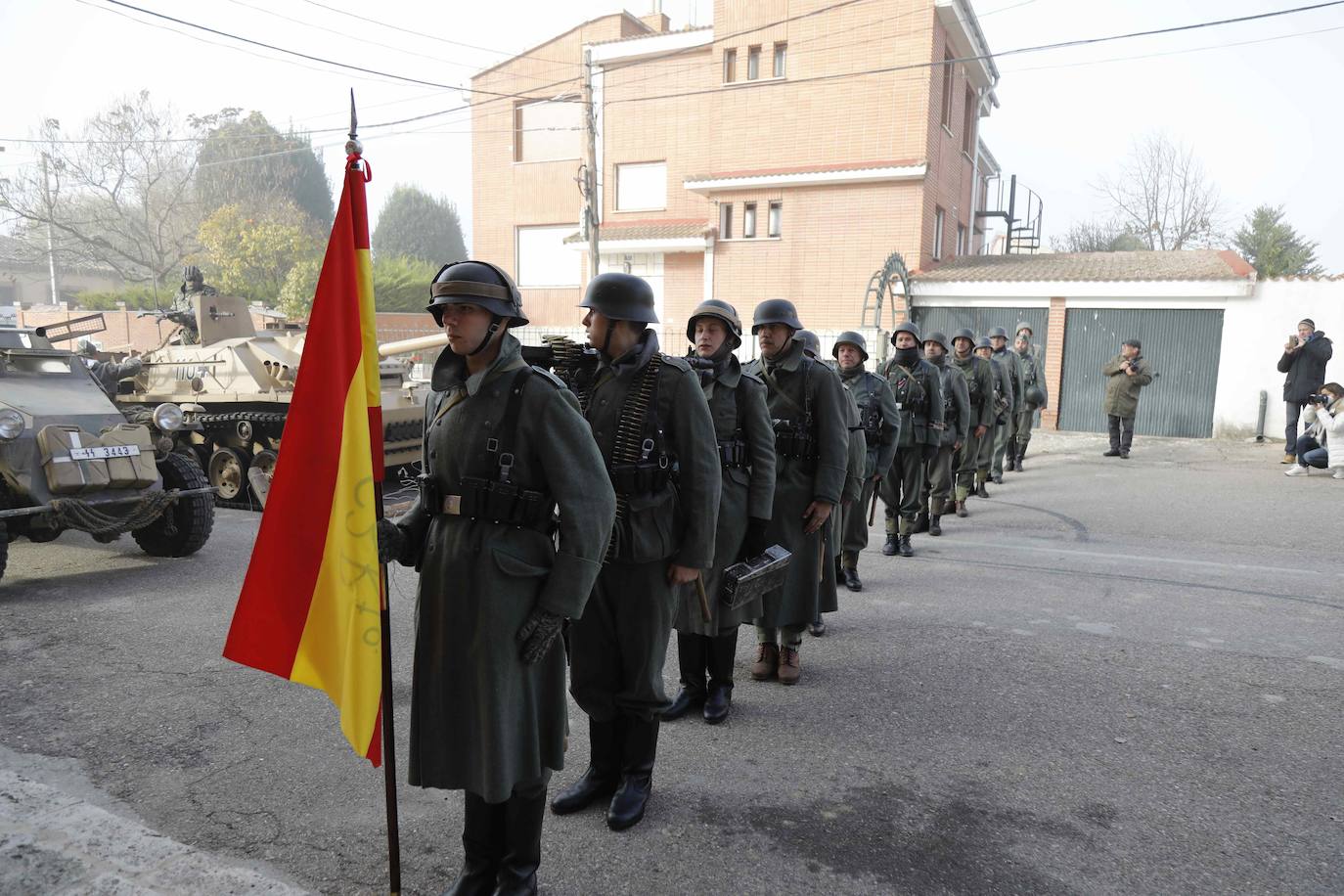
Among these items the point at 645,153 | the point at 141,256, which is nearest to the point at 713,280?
the point at 645,153

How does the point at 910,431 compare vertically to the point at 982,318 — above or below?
below

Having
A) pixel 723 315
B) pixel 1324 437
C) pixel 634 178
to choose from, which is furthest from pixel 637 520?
pixel 634 178

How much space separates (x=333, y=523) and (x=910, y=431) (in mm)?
5865

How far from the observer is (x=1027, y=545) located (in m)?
8.29

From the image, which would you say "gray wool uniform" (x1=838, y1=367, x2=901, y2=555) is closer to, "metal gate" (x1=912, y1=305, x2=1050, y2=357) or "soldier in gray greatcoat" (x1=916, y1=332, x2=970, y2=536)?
"soldier in gray greatcoat" (x1=916, y1=332, x2=970, y2=536)

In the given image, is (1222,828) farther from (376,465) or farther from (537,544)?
(376,465)

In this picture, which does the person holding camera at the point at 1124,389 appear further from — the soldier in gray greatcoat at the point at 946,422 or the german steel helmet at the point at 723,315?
the german steel helmet at the point at 723,315

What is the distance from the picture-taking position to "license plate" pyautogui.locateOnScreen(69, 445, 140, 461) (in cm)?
694

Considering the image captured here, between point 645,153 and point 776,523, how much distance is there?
79.6 feet

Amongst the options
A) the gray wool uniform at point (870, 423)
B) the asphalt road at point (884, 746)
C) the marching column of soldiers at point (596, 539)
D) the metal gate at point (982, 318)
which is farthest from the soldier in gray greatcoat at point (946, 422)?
the metal gate at point (982, 318)

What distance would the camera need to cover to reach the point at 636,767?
336 centimetres

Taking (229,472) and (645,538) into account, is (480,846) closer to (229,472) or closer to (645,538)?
(645,538)

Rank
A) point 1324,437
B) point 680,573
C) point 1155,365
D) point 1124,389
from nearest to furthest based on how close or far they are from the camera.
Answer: point 680,573 < point 1324,437 < point 1124,389 < point 1155,365

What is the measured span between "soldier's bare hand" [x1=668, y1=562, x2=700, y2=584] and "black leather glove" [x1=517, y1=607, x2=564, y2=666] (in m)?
0.80
